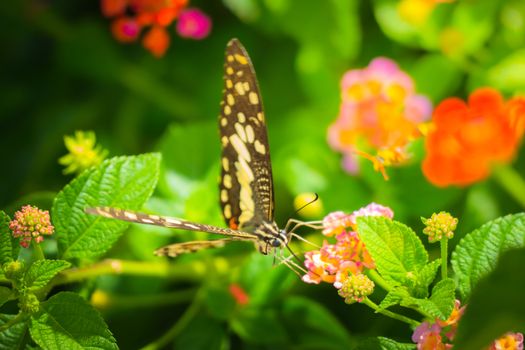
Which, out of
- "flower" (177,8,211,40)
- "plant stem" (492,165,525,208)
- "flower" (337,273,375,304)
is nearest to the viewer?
"flower" (337,273,375,304)

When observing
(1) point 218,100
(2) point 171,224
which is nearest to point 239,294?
(2) point 171,224

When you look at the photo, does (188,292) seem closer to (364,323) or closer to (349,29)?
(364,323)

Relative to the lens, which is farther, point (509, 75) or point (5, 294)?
point (509, 75)

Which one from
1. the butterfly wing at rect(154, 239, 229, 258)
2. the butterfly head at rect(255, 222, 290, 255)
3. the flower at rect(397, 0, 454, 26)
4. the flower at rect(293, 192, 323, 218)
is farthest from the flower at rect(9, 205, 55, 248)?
the flower at rect(397, 0, 454, 26)

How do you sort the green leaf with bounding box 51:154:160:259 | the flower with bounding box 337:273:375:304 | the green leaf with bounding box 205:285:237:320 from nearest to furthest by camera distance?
the flower with bounding box 337:273:375:304 < the green leaf with bounding box 51:154:160:259 < the green leaf with bounding box 205:285:237:320

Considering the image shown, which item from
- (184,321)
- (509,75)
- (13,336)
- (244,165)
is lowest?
(13,336)

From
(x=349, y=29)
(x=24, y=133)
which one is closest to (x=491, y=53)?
(x=349, y=29)

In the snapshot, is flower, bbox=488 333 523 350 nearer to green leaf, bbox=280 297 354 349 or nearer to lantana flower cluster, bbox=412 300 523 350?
lantana flower cluster, bbox=412 300 523 350

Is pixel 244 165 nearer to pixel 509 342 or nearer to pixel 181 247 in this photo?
pixel 181 247
